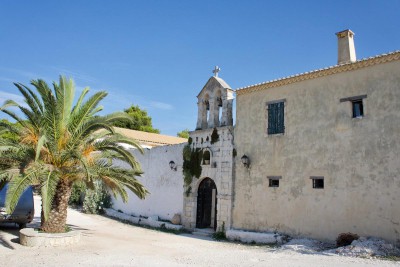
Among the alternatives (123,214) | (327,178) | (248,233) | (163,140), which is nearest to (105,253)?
(248,233)

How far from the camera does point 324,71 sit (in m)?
11.7

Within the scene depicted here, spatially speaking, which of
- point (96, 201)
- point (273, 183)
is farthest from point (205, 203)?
point (96, 201)

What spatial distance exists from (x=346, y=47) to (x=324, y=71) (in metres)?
1.96

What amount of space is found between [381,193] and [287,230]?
3306 mm

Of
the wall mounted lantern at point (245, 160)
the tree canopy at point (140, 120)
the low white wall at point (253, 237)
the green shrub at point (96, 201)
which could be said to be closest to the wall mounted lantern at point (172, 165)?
the wall mounted lantern at point (245, 160)

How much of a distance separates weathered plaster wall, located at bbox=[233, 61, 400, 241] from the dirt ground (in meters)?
1.69

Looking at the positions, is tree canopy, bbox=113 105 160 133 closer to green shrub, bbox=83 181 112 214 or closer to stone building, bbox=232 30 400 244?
green shrub, bbox=83 181 112 214

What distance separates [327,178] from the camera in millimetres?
11234

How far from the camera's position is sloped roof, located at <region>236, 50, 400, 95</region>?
34.1 feet

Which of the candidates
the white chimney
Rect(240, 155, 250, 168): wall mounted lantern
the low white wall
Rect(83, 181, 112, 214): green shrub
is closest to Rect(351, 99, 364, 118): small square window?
the white chimney

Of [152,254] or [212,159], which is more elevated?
[212,159]

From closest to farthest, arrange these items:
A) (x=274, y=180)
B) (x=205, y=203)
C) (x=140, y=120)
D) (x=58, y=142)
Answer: (x=58, y=142), (x=274, y=180), (x=205, y=203), (x=140, y=120)

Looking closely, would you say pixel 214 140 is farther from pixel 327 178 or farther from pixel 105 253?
pixel 105 253

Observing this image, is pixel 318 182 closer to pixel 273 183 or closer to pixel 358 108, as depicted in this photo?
pixel 273 183
